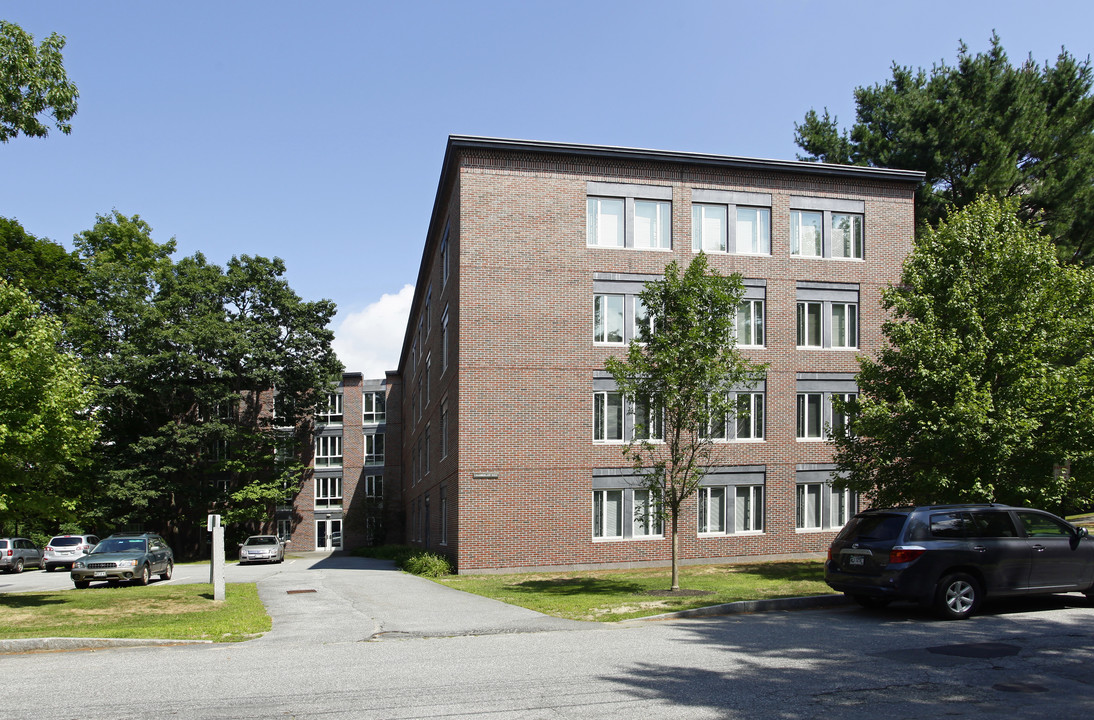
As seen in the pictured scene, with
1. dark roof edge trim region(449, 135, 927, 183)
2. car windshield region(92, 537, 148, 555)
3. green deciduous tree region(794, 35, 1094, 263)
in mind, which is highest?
green deciduous tree region(794, 35, 1094, 263)

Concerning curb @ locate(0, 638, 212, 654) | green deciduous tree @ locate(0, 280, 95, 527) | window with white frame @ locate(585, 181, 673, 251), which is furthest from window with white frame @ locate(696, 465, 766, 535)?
curb @ locate(0, 638, 212, 654)

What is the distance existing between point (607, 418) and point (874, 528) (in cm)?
1500

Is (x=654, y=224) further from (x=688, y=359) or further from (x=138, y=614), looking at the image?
(x=138, y=614)

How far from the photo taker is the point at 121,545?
86.5 feet

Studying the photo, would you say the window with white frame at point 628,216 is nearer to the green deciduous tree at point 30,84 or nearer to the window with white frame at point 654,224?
the window with white frame at point 654,224

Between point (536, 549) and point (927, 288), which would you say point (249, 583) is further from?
point (927, 288)

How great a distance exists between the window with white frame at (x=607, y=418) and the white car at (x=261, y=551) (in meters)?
22.7

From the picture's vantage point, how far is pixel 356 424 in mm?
61781

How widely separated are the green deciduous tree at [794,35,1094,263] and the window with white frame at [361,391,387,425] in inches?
1503

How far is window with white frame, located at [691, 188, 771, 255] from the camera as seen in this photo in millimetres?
29266

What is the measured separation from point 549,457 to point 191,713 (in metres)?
19.7

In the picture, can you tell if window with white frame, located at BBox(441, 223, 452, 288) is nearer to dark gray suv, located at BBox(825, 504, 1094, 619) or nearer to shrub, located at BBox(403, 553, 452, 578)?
shrub, located at BBox(403, 553, 452, 578)

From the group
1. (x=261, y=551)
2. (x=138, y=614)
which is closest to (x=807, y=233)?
(x=138, y=614)

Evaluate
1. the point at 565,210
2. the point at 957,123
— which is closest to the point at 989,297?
the point at 565,210
